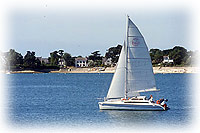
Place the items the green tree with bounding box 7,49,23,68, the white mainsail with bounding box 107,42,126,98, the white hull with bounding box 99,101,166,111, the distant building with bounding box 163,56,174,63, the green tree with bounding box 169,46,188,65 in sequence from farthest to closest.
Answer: the green tree with bounding box 7,49,23,68 → the distant building with bounding box 163,56,174,63 → the green tree with bounding box 169,46,188,65 → the white mainsail with bounding box 107,42,126,98 → the white hull with bounding box 99,101,166,111

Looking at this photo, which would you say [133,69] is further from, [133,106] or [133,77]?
[133,106]

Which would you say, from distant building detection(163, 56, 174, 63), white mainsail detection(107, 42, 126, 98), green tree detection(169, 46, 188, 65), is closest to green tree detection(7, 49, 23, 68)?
distant building detection(163, 56, 174, 63)

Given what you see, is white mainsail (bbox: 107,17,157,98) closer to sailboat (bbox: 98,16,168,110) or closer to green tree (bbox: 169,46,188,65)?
sailboat (bbox: 98,16,168,110)

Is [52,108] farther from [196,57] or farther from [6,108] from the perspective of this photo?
[196,57]

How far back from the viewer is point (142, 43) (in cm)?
3925

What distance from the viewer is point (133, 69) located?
130 ft

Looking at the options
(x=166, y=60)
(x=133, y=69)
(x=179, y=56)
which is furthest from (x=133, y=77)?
(x=166, y=60)

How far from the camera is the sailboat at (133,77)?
3911 centimetres

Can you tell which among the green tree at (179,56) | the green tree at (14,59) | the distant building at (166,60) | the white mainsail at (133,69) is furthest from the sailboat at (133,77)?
the green tree at (14,59)

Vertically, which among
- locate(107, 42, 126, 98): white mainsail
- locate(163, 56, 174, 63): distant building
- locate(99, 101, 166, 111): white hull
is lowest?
locate(99, 101, 166, 111): white hull

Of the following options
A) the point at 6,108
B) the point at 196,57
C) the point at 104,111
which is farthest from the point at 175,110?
the point at 196,57

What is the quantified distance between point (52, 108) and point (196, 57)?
130 m

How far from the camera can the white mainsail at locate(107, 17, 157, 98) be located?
128 ft

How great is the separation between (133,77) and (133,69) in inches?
33.9
